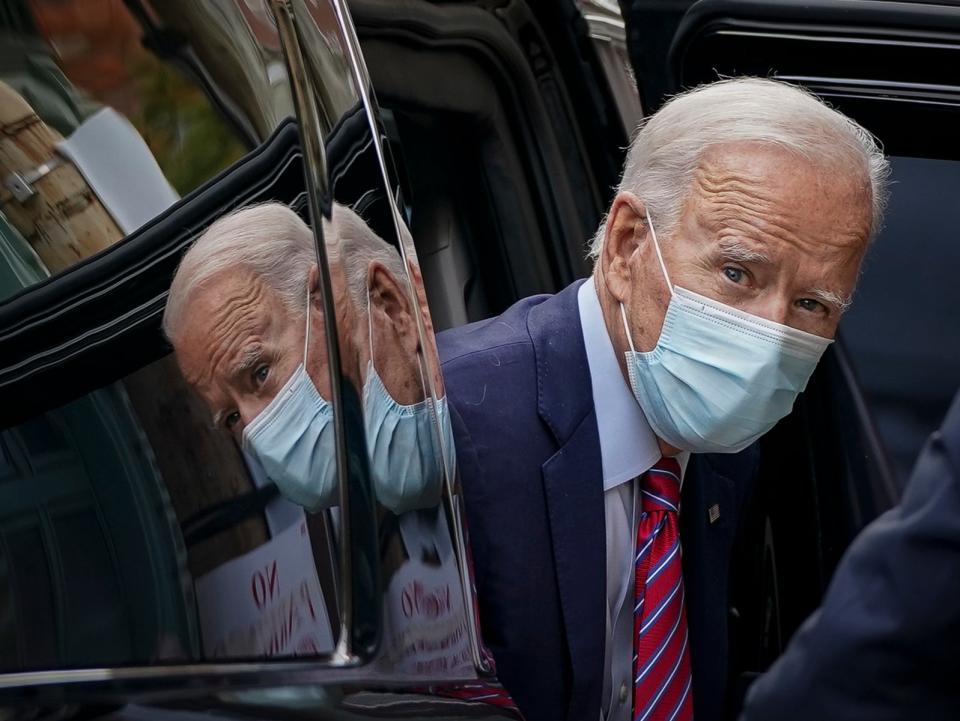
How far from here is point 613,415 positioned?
2459 mm

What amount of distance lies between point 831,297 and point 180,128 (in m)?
1.30

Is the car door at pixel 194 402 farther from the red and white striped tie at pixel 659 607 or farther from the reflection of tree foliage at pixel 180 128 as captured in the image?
the red and white striped tie at pixel 659 607

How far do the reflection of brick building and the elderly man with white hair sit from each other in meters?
0.98

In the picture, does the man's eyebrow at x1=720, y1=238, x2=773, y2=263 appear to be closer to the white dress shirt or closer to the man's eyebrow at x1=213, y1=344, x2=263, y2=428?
the white dress shirt

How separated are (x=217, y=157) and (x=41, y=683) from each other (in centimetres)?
50

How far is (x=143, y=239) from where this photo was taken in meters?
1.39

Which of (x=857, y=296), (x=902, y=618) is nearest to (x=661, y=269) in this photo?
(x=857, y=296)

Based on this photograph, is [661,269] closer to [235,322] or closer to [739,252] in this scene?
[739,252]

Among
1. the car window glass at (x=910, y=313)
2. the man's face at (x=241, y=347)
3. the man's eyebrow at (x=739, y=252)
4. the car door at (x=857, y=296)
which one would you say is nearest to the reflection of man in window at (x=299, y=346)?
the man's face at (x=241, y=347)

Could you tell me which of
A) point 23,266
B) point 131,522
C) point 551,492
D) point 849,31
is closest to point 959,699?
point 131,522

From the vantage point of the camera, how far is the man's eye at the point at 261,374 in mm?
1519

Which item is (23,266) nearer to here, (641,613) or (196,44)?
(196,44)

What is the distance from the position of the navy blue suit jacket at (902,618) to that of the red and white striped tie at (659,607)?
4.03ft

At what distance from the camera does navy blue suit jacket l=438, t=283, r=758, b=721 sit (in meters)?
2.27
